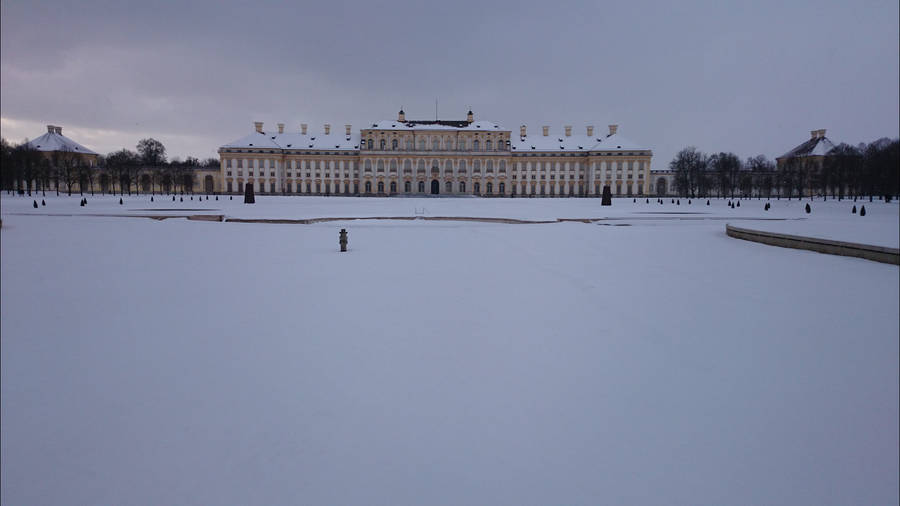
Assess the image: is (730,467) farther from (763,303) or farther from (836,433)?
Answer: (763,303)

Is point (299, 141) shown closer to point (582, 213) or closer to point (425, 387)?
point (582, 213)

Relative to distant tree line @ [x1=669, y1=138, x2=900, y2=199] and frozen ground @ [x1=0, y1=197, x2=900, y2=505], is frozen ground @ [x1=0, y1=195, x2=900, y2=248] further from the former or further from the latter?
distant tree line @ [x1=669, y1=138, x2=900, y2=199]

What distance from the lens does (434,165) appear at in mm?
81688

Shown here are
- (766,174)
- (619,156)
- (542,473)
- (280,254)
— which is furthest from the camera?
(619,156)

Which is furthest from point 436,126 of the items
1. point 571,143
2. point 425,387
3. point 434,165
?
point 425,387

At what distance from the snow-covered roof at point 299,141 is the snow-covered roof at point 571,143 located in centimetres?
2650

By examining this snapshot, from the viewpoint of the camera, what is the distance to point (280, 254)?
10.0 meters

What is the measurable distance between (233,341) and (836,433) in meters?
4.62

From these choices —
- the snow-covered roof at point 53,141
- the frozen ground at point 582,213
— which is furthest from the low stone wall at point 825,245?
the snow-covered roof at point 53,141

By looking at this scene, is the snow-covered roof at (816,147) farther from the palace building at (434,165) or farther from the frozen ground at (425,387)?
the frozen ground at (425,387)

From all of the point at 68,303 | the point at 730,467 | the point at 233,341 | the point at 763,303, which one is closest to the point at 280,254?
the point at 233,341

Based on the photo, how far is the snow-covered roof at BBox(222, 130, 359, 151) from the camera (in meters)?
81.8

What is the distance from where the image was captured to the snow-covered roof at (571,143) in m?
82.6

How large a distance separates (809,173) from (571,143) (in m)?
33.2
